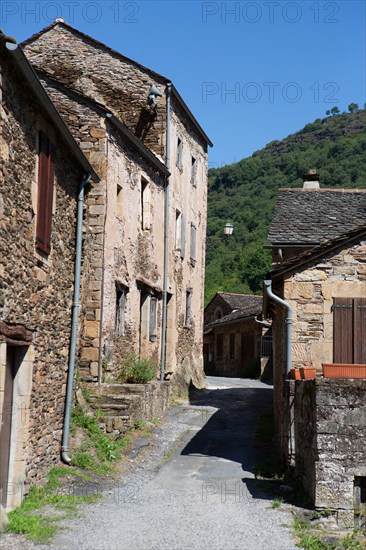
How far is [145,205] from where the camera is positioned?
659 inches

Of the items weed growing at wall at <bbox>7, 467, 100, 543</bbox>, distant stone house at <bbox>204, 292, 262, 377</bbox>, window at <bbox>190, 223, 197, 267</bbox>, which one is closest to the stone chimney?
window at <bbox>190, 223, 197, 267</bbox>

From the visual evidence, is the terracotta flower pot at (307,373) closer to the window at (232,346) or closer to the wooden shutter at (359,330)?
the wooden shutter at (359,330)

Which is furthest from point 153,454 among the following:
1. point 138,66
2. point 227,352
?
point 227,352

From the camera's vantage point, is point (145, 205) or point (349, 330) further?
point (145, 205)

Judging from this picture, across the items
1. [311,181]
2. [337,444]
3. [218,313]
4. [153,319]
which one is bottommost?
[337,444]

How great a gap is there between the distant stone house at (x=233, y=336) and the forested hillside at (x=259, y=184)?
45.2ft

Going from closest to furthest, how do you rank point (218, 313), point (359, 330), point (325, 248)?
point (359, 330), point (325, 248), point (218, 313)

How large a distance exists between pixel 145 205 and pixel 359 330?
7.45 metres

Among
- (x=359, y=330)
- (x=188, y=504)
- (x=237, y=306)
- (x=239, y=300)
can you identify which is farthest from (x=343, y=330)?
(x=239, y=300)

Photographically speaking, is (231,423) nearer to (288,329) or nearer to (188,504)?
(288,329)

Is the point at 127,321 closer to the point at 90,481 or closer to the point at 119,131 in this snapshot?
the point at 119,131

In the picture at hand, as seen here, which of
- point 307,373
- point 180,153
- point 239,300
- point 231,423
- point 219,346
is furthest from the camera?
point 239,300

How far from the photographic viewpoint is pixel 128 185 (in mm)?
15320

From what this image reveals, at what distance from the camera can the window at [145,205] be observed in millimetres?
16594
